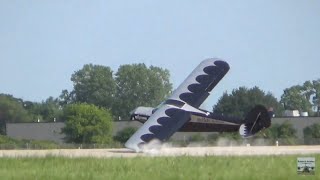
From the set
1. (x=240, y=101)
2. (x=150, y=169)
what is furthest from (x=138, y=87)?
(x=150, y=169)

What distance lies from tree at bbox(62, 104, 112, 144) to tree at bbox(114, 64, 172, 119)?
8757 cm

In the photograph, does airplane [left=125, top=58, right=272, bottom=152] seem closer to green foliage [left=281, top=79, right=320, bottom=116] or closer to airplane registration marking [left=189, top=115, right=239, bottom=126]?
airplane registration marking [left=189, top=115, right=239, bottom=126]

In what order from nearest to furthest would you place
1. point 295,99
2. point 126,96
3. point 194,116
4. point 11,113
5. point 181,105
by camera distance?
point 181,105, point 194,116, point 11,113, point 126,96, point 295,99

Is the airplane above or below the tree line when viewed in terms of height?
below

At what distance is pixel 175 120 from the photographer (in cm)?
4650

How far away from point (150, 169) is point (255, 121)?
25941 mm

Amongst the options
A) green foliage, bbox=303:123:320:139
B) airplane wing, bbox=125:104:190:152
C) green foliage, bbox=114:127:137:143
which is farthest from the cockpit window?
green foliage, bbox=303:123:320:139

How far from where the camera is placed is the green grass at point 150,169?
79.7 feet

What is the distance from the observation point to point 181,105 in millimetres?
50469

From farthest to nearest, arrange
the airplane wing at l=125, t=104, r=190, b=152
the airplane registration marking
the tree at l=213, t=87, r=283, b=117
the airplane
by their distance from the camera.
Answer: the tree at l=213, t=87, r=283, b=117, the airplane registration marking, the airplane, the airplane wing at l=125, t=104, r=190, b=152

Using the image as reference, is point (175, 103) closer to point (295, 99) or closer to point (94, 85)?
point (94, 85)

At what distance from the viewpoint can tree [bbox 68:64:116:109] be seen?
17638 centimetres

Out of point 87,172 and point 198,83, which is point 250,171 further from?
point 198,83

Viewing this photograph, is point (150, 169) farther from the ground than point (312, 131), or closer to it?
closer to it
